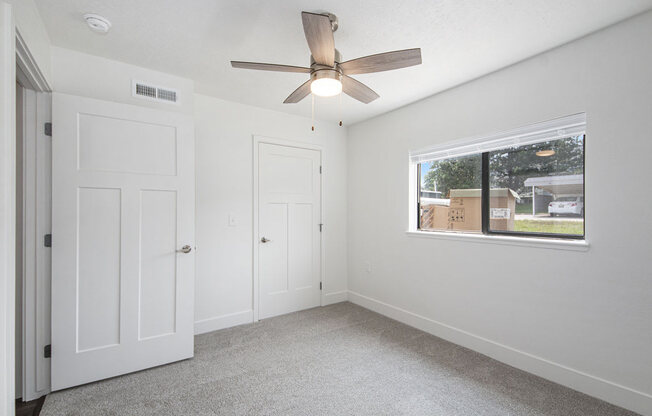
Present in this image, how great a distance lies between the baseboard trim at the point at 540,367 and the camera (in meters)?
1.86

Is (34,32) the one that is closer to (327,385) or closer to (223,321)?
(223,321)

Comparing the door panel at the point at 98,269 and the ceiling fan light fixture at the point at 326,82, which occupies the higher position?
the ceiling fan light fixture at the point at 326,82

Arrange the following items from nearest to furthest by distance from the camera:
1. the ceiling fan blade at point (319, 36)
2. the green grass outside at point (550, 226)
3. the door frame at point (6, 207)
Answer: the door frame at point (6, 207) → the ceiling fan blade at point (319, 36) → the green grass outside at point (550, 226)

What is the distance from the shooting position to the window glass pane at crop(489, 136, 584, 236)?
2.23 metres

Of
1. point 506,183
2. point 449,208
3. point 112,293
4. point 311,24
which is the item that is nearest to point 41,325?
point 112,293

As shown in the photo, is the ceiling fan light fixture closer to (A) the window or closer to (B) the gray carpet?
(A) the window

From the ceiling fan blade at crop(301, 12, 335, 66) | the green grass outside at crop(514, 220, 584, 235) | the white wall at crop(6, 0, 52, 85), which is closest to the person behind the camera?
the ceiling fan blade at crop(301, 12, 335, 66)

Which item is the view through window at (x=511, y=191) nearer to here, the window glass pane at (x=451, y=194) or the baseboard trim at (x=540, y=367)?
the window glass pane at (x=451, y=194)

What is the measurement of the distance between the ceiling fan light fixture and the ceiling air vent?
5.02ft

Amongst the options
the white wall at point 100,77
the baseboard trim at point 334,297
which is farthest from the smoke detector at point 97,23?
the baseboard trim at point 334,297

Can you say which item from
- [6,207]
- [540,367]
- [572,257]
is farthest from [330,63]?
[540,367]

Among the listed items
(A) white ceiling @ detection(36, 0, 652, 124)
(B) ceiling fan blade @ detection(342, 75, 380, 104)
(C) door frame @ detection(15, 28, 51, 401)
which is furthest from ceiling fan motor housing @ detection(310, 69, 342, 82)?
(C) door frame @ detection(15, 28, 51, 401)

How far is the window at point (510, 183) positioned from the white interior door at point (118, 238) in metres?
2.48

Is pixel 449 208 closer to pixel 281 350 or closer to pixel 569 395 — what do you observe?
pixel 569 395
